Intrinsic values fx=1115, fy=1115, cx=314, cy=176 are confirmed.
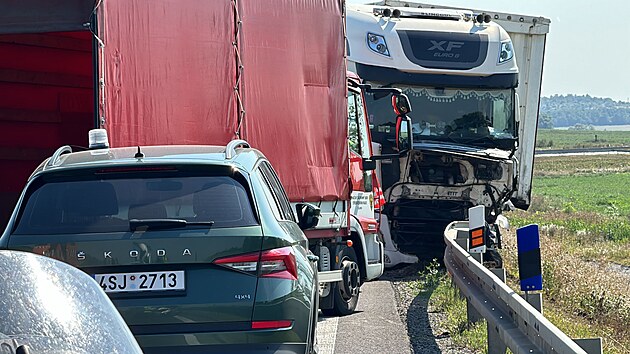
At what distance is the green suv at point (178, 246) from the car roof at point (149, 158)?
2cm

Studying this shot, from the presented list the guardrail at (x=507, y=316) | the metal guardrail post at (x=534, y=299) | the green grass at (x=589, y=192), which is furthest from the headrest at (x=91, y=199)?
the green grass at (x=589, y=192)

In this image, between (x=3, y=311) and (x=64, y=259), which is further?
(x=64, y=259)

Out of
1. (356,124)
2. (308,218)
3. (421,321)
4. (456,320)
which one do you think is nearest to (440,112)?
(356,124)

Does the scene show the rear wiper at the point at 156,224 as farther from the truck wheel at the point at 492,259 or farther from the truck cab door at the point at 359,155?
the truck wheel at the point at 492,259

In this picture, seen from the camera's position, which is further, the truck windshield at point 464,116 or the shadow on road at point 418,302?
the truck windshield at point 464,116

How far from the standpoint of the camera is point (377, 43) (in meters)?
16.7

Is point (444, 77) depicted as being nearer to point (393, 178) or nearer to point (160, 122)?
point (393, 178)

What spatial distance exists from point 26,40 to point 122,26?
3667mm

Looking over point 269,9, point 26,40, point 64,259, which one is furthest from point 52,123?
point 64,259

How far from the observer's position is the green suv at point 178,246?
6057mm

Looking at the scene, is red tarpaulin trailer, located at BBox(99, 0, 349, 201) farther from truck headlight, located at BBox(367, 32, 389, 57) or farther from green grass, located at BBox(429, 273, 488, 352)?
truck headlight, located at BBox(367, 32, 389, 57)

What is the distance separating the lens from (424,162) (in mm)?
16766

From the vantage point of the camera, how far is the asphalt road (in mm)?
9719

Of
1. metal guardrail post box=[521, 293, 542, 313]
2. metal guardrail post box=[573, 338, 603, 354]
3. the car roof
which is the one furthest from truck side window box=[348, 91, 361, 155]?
metal guardrail post box=[573, 338, 603, 354]
